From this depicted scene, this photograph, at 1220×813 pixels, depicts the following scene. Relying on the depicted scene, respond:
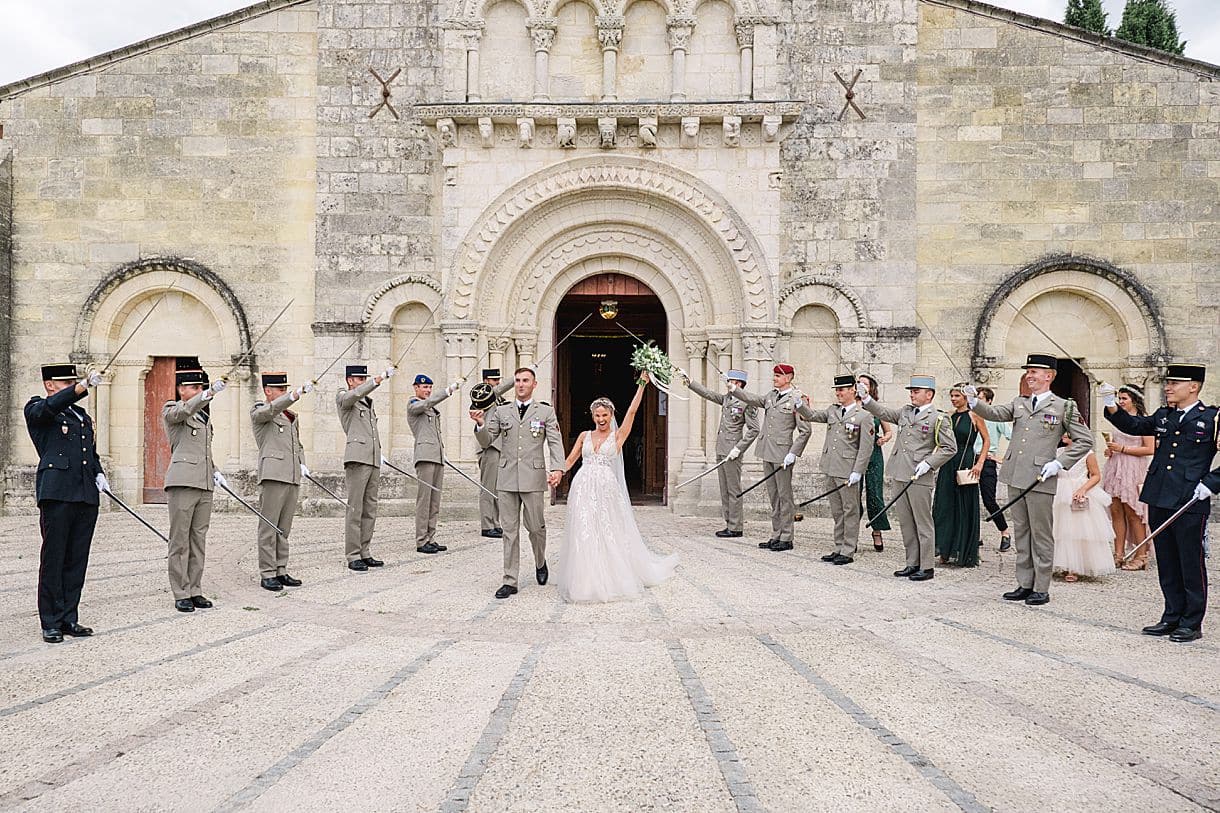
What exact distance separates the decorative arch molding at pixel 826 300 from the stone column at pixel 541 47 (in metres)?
4.47

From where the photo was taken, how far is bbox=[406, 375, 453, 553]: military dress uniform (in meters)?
9.82

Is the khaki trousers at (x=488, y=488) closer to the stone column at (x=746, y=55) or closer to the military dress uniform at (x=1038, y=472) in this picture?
the military dress uniform at (x=1038, y=472)

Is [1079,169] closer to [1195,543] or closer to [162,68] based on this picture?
[1195,543]

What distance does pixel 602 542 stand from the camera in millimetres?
7273

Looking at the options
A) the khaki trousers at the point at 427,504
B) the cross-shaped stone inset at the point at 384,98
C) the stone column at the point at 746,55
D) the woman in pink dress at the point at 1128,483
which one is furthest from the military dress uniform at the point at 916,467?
the cross-shaped stone inset at the point at 384,98

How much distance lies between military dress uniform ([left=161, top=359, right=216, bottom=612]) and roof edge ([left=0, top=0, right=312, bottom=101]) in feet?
26.2

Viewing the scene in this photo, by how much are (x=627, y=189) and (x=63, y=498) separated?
843cm

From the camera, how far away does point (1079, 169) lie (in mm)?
12352

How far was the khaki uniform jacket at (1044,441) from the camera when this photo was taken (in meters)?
7.27

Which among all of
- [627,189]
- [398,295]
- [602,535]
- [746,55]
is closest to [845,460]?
[602,535]

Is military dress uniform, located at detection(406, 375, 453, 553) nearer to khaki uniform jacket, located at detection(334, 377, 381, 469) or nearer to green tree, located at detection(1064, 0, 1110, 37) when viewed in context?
khaki uniform jacket, located at detection(334, 377, 381, 469)

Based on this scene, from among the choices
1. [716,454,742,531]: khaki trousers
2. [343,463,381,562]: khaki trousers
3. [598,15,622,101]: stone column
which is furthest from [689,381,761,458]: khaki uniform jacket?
[598,15,622,101]: stone column

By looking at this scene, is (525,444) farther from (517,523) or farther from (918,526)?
(918,526)

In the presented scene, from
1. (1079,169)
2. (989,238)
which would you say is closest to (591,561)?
(989,238)
